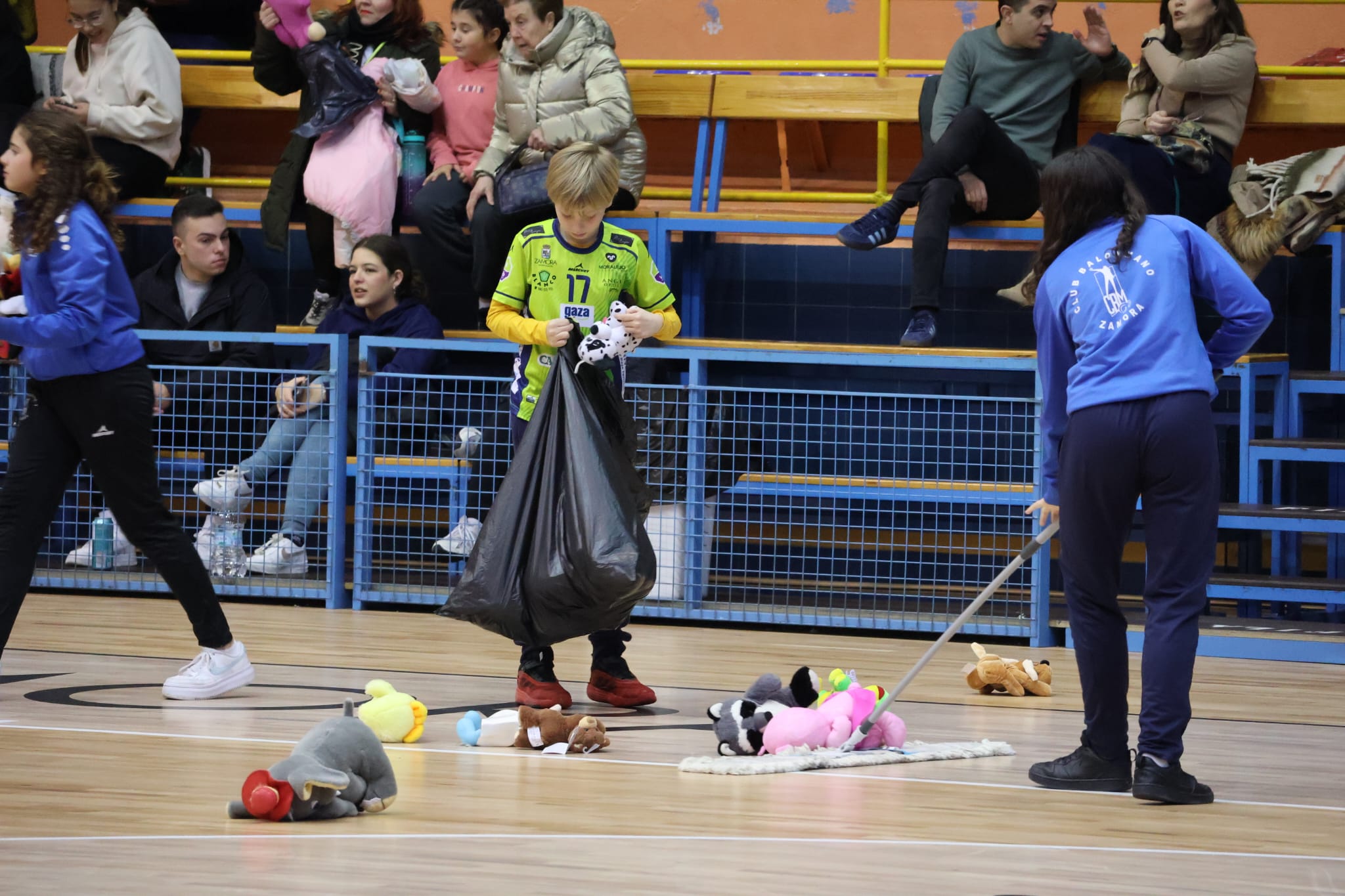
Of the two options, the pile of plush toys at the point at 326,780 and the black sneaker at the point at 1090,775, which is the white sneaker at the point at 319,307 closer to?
the pile of plush toys at the point at 326,780

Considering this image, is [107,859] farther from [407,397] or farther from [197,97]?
[197,97]

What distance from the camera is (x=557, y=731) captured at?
13.6ft

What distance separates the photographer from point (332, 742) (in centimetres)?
340

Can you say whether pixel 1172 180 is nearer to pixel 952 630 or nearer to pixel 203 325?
pixel 952 630

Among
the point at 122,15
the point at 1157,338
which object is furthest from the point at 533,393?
the point at 122,15

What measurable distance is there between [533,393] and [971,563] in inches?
112

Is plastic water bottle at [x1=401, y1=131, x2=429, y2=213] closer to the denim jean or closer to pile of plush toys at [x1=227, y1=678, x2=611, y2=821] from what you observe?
the denim jean

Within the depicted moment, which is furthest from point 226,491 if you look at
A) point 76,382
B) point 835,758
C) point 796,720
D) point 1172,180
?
point 1172,180

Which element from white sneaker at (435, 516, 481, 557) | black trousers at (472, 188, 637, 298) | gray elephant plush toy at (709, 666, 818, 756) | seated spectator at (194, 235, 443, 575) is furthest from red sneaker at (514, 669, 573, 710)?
black trousers at (472, 188, 637, 298)

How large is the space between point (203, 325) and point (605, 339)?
3314 mm

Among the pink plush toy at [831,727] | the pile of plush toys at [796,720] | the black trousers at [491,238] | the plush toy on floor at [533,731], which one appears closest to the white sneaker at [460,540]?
the black trousers at [491,238]

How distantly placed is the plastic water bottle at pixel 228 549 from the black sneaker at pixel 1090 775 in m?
4.16

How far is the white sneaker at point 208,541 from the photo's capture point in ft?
22.9

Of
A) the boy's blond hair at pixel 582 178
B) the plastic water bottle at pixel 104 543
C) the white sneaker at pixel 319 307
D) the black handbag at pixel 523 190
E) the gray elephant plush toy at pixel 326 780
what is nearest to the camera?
the gray elephant plush toy at pixel 326 780
